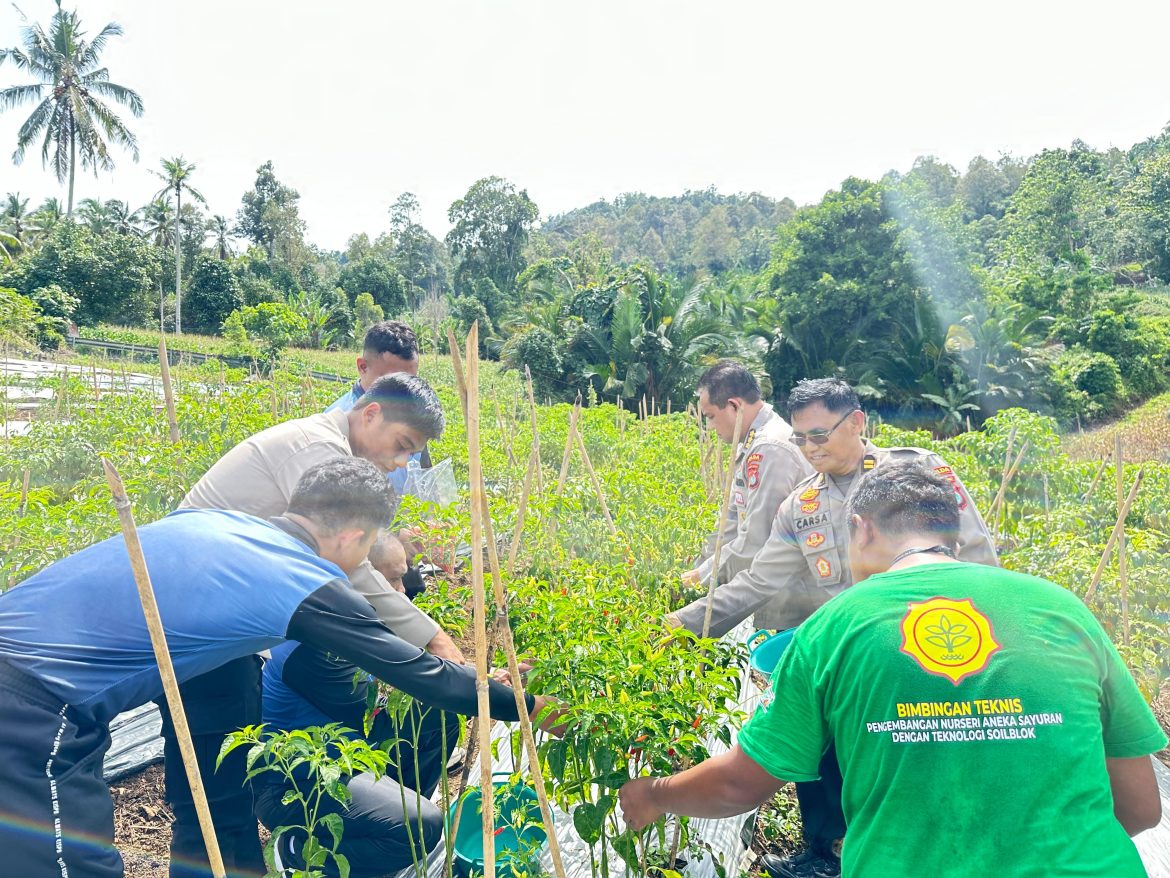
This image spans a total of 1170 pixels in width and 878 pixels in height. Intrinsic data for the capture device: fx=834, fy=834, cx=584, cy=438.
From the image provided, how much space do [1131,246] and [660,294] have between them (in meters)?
24.2

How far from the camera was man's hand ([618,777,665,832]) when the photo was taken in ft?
5.72

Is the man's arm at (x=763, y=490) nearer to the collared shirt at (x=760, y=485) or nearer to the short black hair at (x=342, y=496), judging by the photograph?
the collared shirt at (x=760, y=485)

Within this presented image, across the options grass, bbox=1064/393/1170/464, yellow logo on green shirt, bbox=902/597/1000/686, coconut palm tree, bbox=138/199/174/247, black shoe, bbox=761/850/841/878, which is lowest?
black shoe, bbox=761/850/841/878

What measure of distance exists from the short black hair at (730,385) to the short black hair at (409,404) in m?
1.28

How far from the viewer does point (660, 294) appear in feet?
63.1

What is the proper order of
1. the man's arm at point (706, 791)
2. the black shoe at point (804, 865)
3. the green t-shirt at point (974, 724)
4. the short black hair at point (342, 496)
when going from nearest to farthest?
the green t-shirt at point (974, 724), the man's arm at point (706, 791), the short black hair at point (342, 496), the black shoe at point (804, 865)

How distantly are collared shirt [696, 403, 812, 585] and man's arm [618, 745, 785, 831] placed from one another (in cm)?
155

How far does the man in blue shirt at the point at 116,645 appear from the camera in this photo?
1712 millimetres

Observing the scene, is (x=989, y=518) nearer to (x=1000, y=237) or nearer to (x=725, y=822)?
(x=725, y=822)

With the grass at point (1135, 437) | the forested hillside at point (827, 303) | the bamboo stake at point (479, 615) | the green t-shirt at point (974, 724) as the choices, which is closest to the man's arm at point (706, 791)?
the green t-shirt at point (974, 724)

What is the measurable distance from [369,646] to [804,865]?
1526mm

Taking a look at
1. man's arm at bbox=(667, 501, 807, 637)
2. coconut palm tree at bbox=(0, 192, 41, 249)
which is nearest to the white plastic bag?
man's arm at bbox=(667, 501, 807, 637)

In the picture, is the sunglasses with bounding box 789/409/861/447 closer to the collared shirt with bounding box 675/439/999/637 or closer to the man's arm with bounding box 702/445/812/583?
the collared shirt with bounding box 675/439/999/637

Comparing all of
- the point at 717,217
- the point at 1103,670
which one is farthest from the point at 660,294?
the point at 717,217
